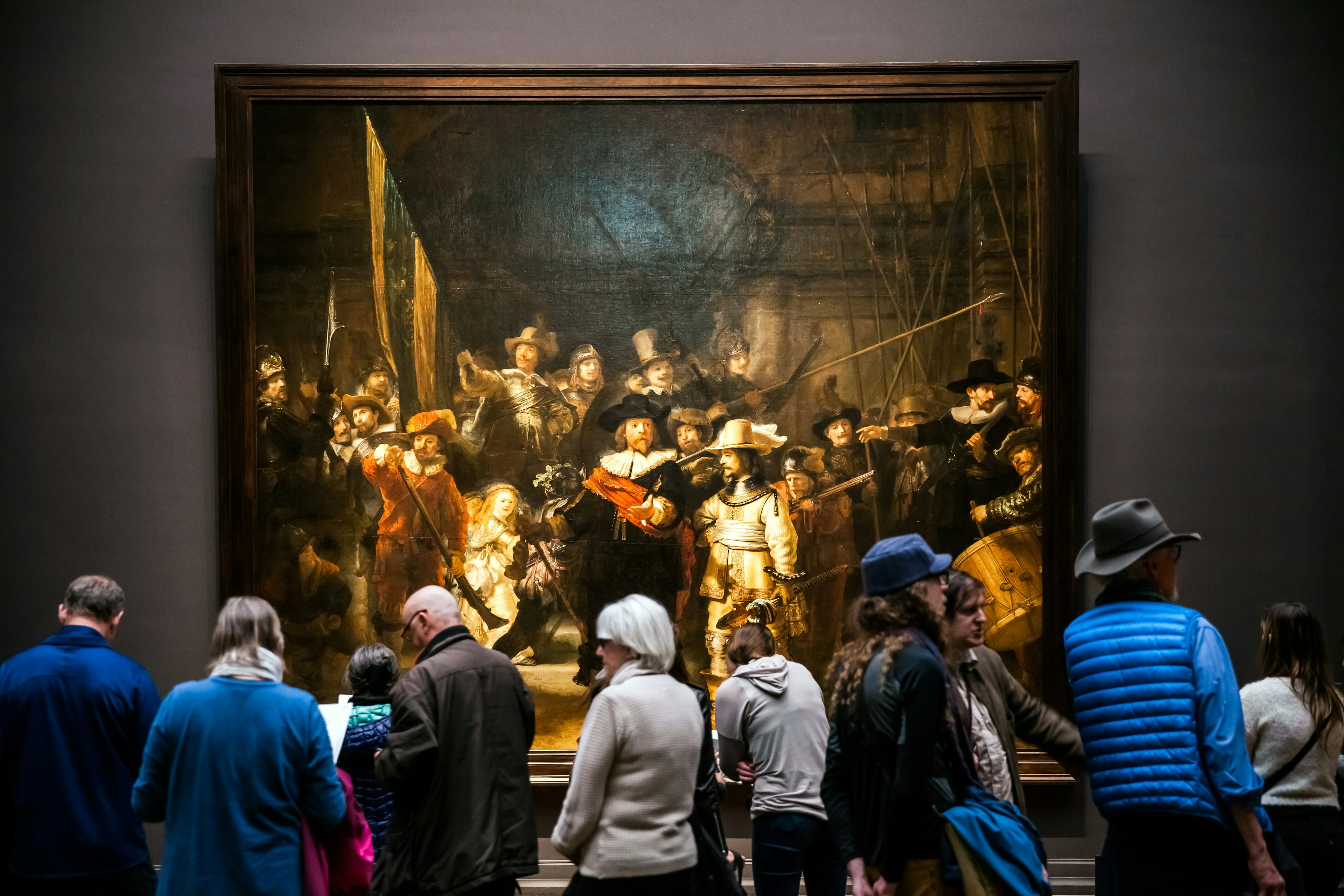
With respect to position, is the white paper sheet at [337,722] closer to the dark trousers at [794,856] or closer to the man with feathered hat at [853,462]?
the dark trousers at [794,856]

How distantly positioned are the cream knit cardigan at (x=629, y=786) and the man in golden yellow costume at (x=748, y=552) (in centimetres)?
357

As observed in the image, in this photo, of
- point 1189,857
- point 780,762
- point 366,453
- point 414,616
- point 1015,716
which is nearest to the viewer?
point 1189,857

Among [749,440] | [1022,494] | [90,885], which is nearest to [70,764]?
[90,885]

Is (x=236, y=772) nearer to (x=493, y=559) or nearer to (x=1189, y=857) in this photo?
(x=1189, y=857)

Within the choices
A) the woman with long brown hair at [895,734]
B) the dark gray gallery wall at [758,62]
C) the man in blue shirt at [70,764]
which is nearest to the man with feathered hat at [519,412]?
the dark gray gallery wall at [758,62]

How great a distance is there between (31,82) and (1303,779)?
8539 millimetres

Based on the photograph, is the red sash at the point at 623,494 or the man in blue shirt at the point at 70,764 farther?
the red sash at the point at 623,494

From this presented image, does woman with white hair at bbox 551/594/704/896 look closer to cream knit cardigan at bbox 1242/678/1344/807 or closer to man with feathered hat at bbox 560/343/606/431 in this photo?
cream knit cardigan at bbox 1242/678/1344/807

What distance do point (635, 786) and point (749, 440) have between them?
395 centimetres

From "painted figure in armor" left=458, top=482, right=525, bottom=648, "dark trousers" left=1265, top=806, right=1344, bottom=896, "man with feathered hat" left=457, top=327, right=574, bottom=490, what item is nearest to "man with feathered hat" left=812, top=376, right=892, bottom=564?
"man with feathered hat" left=457, top=327, right=574, bottom=490

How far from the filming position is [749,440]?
7.41m

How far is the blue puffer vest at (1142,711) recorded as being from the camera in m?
3.46

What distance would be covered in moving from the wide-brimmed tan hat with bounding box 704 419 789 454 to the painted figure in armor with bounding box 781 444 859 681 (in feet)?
0.40

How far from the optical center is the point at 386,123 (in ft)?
24.4
